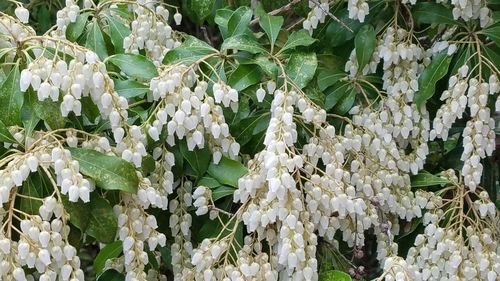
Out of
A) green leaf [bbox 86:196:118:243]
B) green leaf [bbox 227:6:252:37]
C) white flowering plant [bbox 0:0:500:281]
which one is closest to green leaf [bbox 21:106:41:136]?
white flowering plant [bbox 0:0:500:281]

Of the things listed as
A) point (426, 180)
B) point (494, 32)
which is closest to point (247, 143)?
point (426, 180)

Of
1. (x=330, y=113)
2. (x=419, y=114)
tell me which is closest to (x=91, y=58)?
(x=330, y=113)

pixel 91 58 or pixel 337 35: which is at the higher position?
pixel 91 58

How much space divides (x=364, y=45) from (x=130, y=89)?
34.9 inches

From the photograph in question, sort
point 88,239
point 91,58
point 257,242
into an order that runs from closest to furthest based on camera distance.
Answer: point 91,58, point 257,242, point 88,239

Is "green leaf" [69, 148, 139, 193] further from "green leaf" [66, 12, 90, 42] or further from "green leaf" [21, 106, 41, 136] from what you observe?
"green leaf" [66, 12, 90, 42]

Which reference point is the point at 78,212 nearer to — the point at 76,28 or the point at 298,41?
the point at 76,28

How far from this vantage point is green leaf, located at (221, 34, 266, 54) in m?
2.87

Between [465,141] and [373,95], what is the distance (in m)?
0.41

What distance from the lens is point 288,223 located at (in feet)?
8.23

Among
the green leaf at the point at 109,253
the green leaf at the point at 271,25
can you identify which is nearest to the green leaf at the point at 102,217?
the green leaf at the point at 109,253

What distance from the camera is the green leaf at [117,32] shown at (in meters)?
3.04

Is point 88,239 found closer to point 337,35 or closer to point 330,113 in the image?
point 330,113

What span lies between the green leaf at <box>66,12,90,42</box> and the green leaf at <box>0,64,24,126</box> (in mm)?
428
